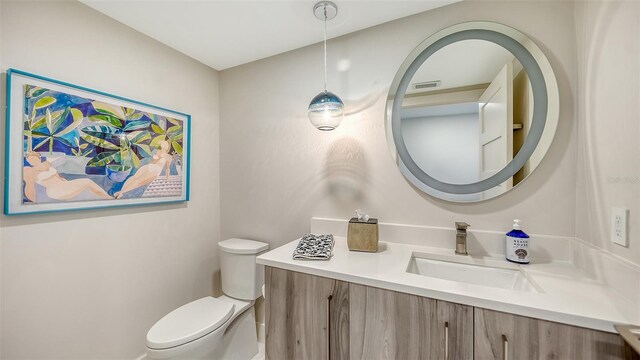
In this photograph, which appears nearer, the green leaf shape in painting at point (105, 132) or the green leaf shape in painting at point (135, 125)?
the green leaf shape in painting at point (105, 132)

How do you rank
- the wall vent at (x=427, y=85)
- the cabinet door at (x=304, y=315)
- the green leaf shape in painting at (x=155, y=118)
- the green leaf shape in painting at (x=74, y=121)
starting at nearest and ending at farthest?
the cabinet door at (x=304, y=315), the green leaf shape in painting at (x=74, y=121), the wall vent at (x=427, y=85), the green leaf shape in painting at (x=155, y=118)

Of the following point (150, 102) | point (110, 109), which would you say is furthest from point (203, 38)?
point (110, 109)

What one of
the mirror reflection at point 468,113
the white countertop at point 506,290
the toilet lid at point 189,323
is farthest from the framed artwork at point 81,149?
the mirror reflection at point 468,113

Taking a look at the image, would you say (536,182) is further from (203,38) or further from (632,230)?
(203,38)

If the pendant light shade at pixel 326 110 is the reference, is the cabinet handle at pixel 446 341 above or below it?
below

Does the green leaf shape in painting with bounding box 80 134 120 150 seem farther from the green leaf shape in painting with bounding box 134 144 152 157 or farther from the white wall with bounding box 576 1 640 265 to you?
the white wall with bounding box 576 1 640 265

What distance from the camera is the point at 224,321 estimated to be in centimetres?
146

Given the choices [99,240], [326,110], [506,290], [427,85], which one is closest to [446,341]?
[506,290]

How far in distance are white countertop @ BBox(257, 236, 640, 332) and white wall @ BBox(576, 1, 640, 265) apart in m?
0.17

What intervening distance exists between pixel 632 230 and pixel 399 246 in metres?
→ 0.85

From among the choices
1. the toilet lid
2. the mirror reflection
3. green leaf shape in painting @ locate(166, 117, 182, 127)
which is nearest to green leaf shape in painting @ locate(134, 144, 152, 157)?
green leaf shape in painting @ locate(166, 117, 182, 127)

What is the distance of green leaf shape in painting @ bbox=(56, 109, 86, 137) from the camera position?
1259mm

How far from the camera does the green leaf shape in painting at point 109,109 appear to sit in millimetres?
1382

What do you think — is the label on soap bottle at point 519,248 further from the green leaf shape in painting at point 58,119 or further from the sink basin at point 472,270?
the green leaf shape in painting at point 58,119
